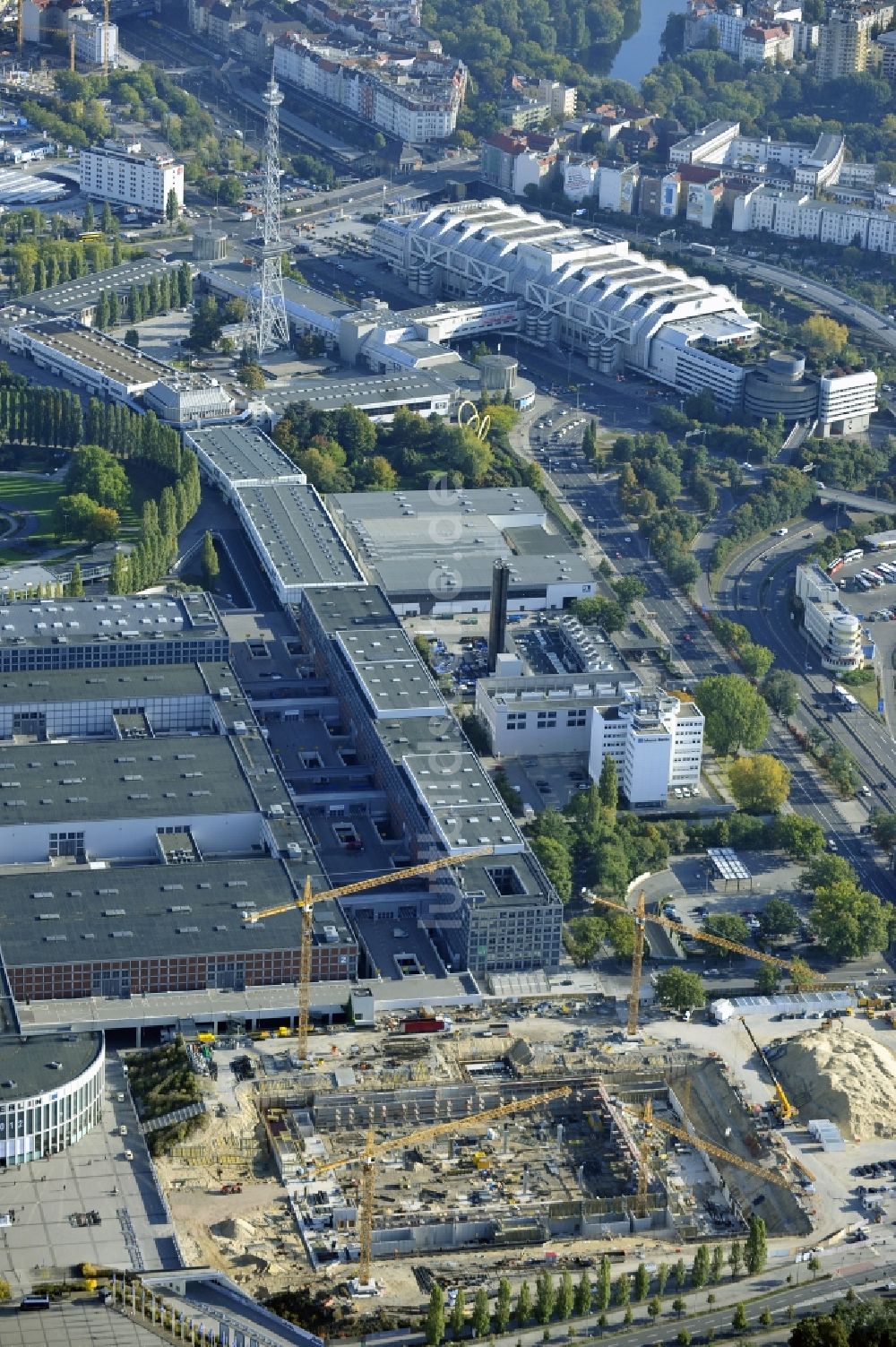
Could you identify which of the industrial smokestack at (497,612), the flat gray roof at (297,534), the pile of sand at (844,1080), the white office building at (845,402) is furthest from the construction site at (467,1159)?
the white office building at (845,402)

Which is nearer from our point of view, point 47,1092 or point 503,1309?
point 503,1309

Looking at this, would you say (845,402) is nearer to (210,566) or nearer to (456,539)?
(456,539)

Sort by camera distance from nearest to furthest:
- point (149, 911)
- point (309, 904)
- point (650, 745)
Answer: point (309, 904), point (149, 911), point (650, 745)

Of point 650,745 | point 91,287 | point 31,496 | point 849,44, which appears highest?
point 849,44

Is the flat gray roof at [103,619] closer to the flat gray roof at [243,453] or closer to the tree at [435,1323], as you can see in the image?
the flat gray roof at [243,453]

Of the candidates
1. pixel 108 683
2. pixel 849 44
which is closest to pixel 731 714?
pixel 108 683

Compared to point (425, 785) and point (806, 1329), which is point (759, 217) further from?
point (806, 1329)
